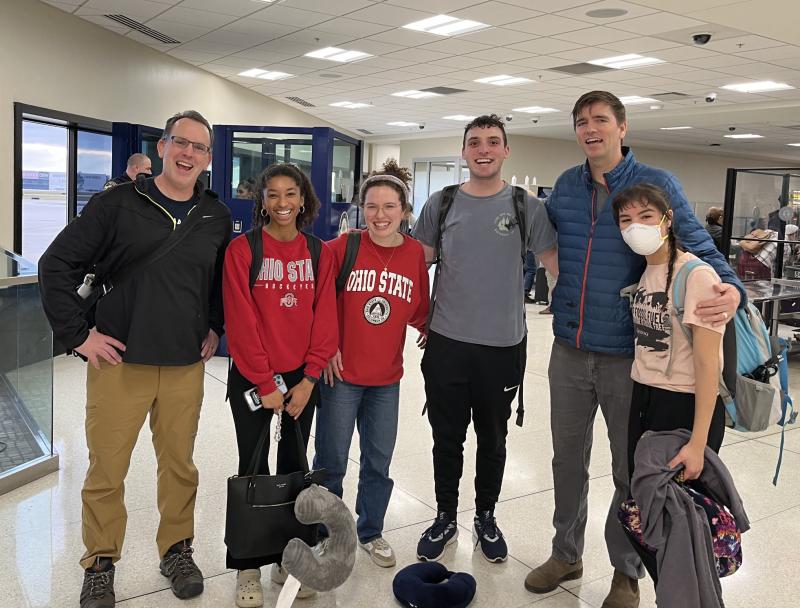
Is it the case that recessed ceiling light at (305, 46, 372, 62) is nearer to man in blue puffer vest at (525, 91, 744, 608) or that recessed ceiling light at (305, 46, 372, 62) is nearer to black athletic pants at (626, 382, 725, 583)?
man in blue puffer vest at (525, 91, 744, 608)

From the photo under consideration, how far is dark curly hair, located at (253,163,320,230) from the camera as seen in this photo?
2516mm

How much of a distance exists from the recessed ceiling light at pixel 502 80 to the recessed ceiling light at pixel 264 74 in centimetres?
332

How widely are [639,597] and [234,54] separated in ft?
32.1

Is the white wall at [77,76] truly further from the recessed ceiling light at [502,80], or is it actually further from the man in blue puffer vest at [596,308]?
the man in blue puffer vest at [596,308]

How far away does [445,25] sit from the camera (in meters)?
8.20

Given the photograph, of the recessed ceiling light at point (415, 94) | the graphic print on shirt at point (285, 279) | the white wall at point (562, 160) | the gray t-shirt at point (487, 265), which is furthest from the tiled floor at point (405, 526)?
the white wall at point (562, 160)

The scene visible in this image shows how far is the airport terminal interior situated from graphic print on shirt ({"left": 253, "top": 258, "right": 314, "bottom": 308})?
43.7 inches

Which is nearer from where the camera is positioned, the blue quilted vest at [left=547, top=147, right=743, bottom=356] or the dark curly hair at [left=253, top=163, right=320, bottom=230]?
the blue quilted vest at [left=547, top=147, right=743, bottom=356]

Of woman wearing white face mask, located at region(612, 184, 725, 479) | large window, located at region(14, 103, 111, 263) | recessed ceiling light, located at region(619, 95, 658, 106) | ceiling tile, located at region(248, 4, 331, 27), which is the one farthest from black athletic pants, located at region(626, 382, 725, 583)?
recessed ceiling light, located at region(619, 95, 658, 106)

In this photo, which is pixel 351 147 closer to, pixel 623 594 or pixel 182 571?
pixel 182 571

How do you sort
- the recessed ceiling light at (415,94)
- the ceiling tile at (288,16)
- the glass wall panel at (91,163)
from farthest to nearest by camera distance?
the recessed ceiling light at (415,94) → the glass wall panel at (91,163) → the ceiling tile at (288,16)

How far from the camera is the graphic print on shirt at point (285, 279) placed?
2447mm

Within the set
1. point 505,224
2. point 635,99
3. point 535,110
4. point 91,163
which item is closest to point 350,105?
point 535,110

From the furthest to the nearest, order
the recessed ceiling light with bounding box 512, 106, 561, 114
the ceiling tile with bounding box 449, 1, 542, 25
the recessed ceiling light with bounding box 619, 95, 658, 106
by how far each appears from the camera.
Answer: the recessed ceiling light with bounding box 512, 106, 561, 114
the recessed ceiling light with bounding box 619, 95, 658, 106
the ceiling tile with bounding box 449, 1, 542, 25
